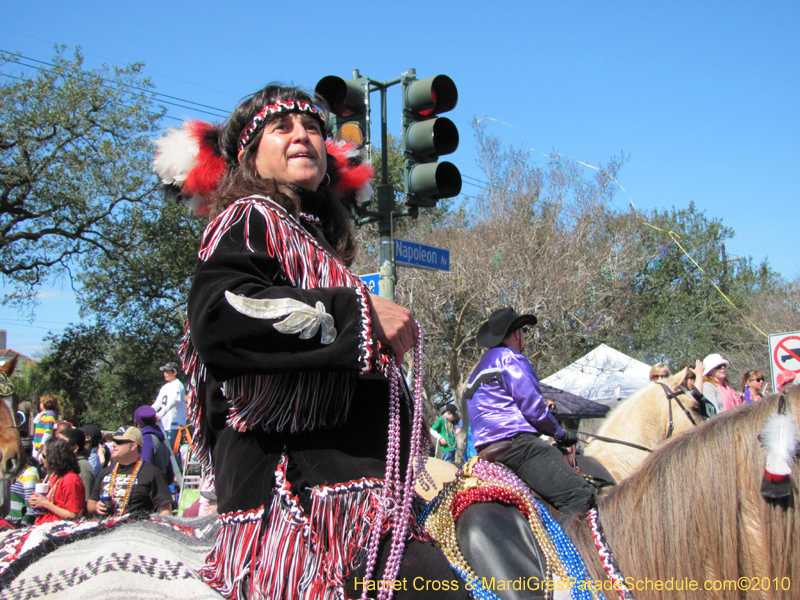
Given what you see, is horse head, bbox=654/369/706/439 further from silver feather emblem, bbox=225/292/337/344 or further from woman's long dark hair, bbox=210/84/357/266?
silver feather emblem, bbox=225/292/337/344

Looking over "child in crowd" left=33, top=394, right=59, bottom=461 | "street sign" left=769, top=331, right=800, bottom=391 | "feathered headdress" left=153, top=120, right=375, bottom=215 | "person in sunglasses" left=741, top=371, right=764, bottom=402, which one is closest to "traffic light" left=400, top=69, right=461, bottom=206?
"feathered headdress" left=153, top=120, right=375, bottom=215

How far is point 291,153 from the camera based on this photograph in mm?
1825

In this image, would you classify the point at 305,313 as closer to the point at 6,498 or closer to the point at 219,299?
the point at 219,299

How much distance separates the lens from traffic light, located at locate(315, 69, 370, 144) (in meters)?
5.28

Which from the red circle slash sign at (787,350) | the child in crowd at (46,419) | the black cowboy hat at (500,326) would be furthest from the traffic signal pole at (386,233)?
the child in crowd at (46,419)

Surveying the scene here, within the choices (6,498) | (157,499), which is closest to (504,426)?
(157,499)

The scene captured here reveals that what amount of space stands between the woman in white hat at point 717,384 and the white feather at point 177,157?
695cm

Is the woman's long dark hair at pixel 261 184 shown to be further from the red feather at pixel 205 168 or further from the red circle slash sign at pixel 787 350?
the red circle slash sign at pixel 787 350

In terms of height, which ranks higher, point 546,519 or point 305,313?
point 305,313

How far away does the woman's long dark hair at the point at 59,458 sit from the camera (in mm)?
5727

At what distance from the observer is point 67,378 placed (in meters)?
20.3

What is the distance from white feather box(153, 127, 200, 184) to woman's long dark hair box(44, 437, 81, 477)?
4716 millimetres

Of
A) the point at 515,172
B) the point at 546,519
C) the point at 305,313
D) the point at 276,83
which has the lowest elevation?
the point at 546,519

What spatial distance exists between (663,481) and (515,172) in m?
17.1
